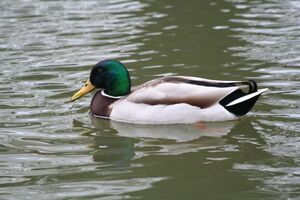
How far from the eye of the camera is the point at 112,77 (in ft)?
29.0

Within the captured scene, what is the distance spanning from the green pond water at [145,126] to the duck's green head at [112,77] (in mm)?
391

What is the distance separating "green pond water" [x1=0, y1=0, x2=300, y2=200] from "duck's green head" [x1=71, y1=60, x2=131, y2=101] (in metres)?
0.39

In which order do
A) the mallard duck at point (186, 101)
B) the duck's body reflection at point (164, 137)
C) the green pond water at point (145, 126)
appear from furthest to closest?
the mallard duck at point (186, 101)
the duck's body reflection at point (164, 137)
the green pond water at point (145, 126)

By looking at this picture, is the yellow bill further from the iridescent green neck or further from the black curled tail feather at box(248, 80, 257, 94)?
the black curled tail feather at box(248, 80, 257, 94)

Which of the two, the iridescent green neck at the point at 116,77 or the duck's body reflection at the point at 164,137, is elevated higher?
the iridescent green neck at the point at 116,77

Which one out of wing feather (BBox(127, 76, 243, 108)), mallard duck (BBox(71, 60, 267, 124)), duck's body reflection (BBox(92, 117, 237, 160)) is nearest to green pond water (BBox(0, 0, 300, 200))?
duck's body reflection (BBox(92, 117, 237, 160))

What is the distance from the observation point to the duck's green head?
346 inches

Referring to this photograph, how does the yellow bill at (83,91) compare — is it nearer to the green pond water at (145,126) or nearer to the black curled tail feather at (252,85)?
the green pond water at (145,126)

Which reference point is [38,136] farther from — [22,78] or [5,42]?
[5,42]

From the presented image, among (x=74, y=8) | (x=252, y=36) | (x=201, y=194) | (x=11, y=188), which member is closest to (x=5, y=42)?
(x=74, y=8)

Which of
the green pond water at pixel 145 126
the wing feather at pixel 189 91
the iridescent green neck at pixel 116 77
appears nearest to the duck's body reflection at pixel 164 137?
the green pond water at pixel 145 126

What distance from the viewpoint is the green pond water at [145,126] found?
21.4 feet

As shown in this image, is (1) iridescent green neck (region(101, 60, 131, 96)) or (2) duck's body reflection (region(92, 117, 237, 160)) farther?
(1) iridescent green neck (region(101, 60, 131, 96))

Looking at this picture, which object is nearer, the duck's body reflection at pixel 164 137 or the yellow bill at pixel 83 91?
the duck's body reflection at pixel 164 137
